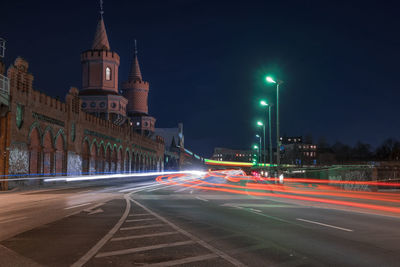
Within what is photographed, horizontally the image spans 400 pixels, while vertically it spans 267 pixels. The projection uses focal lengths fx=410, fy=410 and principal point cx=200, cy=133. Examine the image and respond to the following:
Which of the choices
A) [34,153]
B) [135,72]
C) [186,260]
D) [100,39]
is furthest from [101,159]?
[186,260]

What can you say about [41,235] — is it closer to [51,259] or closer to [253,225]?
[51,259]

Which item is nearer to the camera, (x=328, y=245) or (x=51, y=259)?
(x=51, y=259)

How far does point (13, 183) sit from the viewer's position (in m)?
Answer: 34.5

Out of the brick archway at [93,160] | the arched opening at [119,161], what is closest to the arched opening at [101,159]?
the brick archway at [93,160]

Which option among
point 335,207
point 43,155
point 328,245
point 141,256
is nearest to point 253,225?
point 328,245

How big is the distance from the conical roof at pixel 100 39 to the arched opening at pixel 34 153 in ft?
142

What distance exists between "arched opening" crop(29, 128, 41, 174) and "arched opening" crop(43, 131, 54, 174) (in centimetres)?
149

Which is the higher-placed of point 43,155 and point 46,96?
point 46,96

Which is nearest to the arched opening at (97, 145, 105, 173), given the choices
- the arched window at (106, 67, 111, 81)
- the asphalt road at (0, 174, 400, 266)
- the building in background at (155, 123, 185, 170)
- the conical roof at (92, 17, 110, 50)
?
the arched window at (106, 67, 111, 81)

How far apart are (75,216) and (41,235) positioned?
13.9 feet

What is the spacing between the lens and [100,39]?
80000mm

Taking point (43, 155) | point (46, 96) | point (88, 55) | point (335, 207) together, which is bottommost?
point (335, 207)

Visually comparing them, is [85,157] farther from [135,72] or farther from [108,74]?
[135,72]

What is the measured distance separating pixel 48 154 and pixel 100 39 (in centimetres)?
4261
